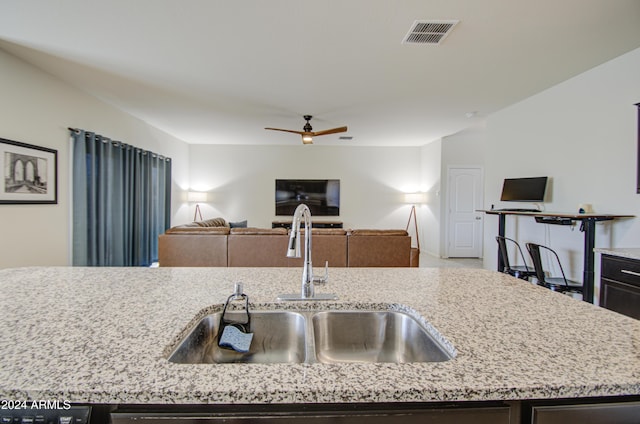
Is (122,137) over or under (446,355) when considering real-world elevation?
over

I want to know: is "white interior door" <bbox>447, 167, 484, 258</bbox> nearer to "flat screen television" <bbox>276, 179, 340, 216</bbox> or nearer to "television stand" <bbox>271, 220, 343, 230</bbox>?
"television stand" <bbox>271, 220, 343, 230</bbox>

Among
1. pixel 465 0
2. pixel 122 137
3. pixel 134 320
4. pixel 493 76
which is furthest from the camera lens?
pixel 122 137

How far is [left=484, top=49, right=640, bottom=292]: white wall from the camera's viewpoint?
266 centimetres

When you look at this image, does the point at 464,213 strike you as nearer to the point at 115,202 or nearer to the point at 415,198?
the point at 415,198

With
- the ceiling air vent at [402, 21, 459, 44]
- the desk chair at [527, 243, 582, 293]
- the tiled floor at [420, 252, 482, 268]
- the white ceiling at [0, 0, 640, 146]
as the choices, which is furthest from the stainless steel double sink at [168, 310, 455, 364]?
the tiled floor at [420, 252, 482, 268]

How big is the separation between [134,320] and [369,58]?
270 cm

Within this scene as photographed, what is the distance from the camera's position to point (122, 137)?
4.38m

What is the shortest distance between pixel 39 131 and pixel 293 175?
14.9ft

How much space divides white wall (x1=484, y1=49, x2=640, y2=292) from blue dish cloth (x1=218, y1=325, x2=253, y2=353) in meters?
3.34

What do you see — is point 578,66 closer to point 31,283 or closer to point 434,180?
point 434,180

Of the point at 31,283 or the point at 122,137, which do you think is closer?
the point at 31,283

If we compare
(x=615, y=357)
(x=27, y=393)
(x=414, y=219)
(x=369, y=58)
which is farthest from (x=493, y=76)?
(x=414, y=219)

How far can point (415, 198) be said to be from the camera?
6773 millimetres

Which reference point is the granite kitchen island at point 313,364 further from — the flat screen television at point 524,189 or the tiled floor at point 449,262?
the tiled floor at point 449,262
